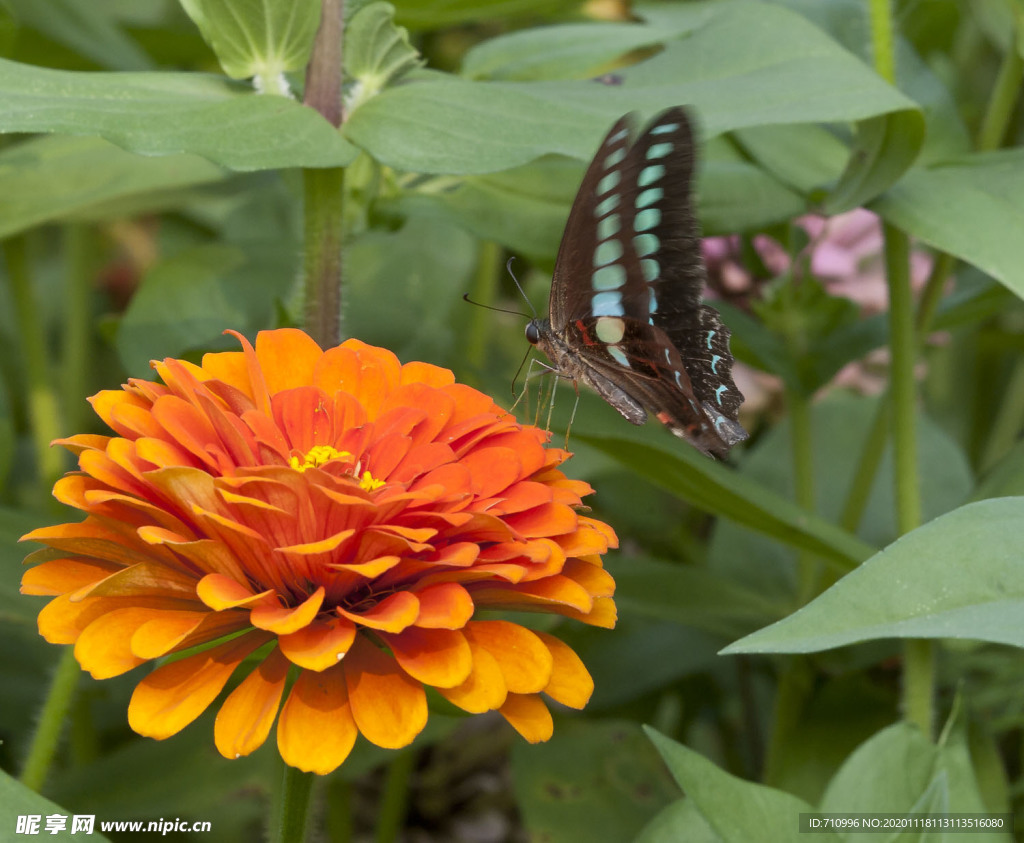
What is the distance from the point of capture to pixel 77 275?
0.88 m

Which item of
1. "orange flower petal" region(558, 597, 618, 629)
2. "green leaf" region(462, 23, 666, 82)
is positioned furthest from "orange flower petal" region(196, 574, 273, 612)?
"green leaf" region(462, 23, 666, 82)

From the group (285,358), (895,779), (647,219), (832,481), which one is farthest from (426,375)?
(832,481)

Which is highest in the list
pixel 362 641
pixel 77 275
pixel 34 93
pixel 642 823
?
pixel 34 93

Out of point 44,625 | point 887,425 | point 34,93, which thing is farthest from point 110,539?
point 887,425

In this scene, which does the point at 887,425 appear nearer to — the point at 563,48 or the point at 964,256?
the point at 964,256

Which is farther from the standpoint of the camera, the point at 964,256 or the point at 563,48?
the point at 563,48

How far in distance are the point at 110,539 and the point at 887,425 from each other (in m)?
0.50

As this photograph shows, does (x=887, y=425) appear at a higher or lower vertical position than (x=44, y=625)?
lower

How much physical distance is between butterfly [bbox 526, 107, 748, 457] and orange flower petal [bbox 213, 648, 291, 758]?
254 mm

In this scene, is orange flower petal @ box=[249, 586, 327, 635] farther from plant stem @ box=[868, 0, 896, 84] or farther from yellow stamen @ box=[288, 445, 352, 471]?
plant stem @ box=[868, 0, 896, 84]

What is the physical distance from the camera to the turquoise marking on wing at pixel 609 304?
0.57 m

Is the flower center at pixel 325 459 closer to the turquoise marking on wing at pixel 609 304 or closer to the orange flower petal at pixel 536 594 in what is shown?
the orange flower petal at pixel 536 594

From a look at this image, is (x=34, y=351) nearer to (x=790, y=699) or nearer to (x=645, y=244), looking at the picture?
(x=645, y=244)

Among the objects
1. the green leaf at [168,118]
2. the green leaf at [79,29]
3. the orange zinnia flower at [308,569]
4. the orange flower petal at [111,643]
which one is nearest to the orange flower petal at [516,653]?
the orange zinnia flower at [308,569]
